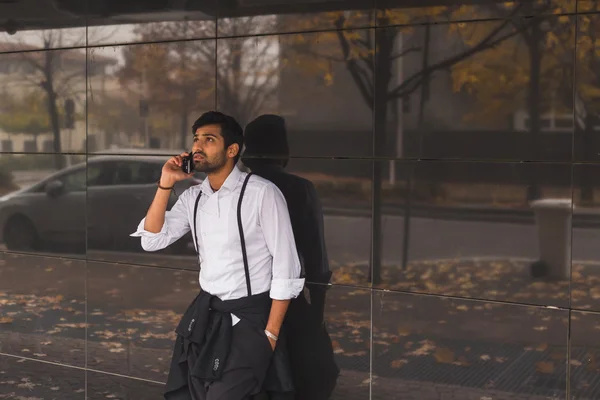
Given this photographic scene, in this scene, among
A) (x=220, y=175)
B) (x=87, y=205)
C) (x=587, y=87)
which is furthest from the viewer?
(x=87, y=205)

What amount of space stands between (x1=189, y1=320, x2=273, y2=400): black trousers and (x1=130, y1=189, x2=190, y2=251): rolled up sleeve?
741 mm

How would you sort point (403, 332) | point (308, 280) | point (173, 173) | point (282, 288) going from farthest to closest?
point (308, 280) → point (403, 332) → point (173, 173) → point (282, 288)

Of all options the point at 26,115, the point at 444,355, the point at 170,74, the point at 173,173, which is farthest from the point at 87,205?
the point at 444,355

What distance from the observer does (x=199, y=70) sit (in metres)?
6.30

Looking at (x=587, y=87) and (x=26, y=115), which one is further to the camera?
(x=26, y=115)

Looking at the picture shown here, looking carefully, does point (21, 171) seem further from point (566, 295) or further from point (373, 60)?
point (566, 295)

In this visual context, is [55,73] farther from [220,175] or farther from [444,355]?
[444,355]

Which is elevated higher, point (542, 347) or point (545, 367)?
point (542, 347)

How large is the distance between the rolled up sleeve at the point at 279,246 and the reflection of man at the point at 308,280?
913 millimetres

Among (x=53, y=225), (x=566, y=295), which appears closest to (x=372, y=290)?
(x=566, y=295)

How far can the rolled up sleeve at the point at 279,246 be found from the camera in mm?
4805

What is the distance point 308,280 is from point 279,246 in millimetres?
1071

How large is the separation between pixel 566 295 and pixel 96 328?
11.8 ft

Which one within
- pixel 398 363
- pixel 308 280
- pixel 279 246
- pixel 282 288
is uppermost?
pixel 279 246
